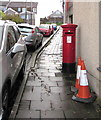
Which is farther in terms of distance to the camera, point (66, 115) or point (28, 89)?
point (28, 89)

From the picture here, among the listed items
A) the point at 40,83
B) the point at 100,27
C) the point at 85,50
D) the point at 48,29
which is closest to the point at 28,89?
the point at 40,83

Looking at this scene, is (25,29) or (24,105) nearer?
(24,105)

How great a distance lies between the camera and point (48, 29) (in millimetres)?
27078

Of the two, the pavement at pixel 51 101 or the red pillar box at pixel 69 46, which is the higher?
the red pillar box at pixel 69 46

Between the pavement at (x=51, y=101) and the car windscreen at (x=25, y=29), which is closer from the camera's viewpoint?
the pavement at (x=51, y=101)

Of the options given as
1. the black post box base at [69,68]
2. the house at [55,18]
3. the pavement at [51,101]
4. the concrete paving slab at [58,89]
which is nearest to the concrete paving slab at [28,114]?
the pavement at [51,101]

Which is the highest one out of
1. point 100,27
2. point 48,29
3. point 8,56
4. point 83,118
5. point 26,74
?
point 48,29

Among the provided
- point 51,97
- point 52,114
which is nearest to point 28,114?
point 52,114

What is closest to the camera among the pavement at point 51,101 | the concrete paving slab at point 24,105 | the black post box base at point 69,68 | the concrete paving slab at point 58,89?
the pavement at point 51,101

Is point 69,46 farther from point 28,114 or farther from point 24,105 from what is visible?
point 28,114

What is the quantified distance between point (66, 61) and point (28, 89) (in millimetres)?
2126

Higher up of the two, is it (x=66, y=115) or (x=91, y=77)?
(x=91, y=77)

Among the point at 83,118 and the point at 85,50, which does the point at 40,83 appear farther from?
→ the point at 83,118

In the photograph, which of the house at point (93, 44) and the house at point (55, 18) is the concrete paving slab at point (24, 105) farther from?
the house at point (55, 18)
